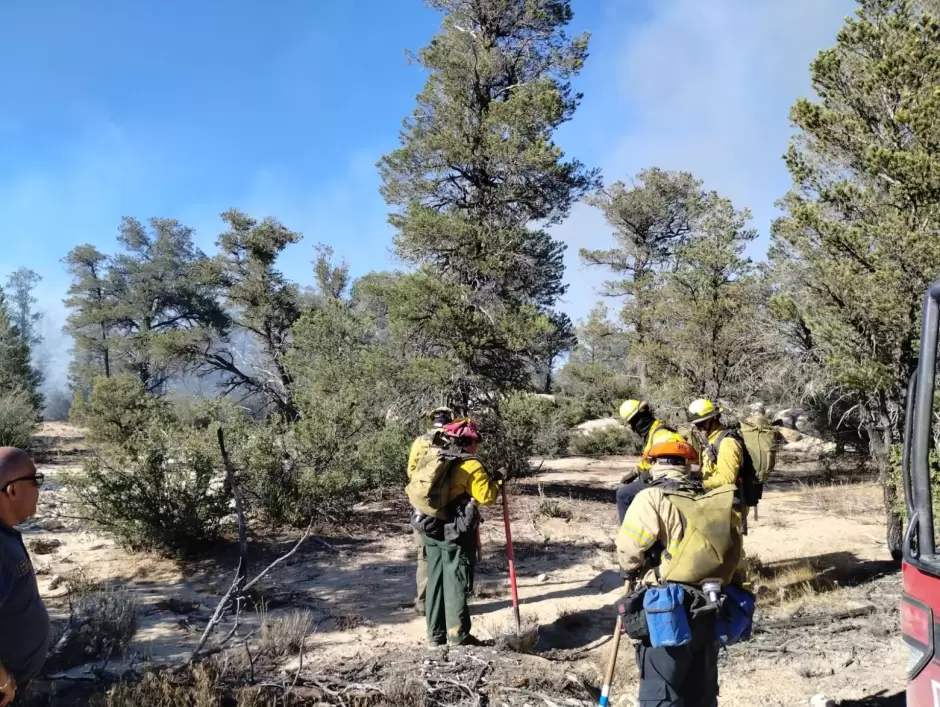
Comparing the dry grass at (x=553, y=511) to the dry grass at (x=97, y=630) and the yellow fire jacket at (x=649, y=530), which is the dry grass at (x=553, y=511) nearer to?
the dry grass at (x=97, y=630)

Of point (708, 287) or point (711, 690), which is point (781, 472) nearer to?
point (708, 287)

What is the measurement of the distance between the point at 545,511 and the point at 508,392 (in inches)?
101

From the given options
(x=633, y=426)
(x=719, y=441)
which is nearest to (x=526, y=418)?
(x=633, y=426)

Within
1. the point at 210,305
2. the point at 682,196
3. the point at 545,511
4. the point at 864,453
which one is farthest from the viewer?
the point at 210,305

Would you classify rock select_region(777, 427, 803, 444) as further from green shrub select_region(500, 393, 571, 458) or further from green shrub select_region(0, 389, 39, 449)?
green shrub select_region(0, 389, 39, 449)

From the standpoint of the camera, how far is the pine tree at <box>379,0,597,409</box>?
40.5 feet

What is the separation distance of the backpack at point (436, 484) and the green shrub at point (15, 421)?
49.9ft

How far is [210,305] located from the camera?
33312 millimetres

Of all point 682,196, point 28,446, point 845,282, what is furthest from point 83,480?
point 682,196

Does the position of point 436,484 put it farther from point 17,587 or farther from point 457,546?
point 17,587

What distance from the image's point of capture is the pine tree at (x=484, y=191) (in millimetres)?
12344

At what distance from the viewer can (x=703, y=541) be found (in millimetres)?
3186

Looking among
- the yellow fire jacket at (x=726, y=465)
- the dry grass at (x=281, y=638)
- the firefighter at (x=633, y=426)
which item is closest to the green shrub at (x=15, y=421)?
the dry grass at (x=281, y=638)

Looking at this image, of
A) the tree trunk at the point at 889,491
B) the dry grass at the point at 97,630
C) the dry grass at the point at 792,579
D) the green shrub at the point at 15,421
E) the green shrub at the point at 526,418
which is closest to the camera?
the dry grass at the point at 97,630
